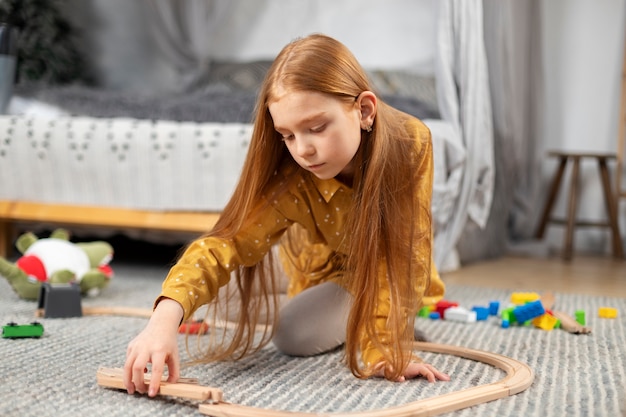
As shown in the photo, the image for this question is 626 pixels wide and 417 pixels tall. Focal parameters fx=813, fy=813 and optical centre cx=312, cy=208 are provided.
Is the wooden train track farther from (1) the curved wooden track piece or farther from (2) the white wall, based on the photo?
(2) the white wall

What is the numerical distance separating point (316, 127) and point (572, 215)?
84.0 inches

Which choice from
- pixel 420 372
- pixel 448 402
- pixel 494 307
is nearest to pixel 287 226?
pixel 420 372

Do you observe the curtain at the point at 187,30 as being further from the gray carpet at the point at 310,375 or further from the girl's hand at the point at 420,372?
the girl's hand at the point at 420,372

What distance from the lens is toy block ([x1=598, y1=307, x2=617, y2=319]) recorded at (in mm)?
1716

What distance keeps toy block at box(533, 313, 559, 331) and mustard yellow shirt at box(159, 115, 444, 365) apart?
432 mm

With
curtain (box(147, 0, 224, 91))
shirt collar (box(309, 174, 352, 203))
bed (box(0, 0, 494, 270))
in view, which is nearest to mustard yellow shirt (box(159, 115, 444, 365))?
shirt collar (box(309, 174, 352, 203))

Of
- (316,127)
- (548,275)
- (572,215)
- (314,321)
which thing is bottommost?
(548,275)

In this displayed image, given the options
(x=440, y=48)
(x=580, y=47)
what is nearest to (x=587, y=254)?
(x=580, y=47)

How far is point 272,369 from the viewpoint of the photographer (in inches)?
48.2

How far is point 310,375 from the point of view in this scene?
3.91 ft

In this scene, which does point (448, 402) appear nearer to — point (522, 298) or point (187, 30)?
point (522, 298)

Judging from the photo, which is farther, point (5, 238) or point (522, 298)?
point (5, 238)

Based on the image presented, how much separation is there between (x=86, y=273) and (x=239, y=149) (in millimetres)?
505

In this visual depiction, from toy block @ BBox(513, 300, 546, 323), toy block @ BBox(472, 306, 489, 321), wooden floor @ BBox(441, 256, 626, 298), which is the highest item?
toy block @ BBox(513, 300, 546, 323)
